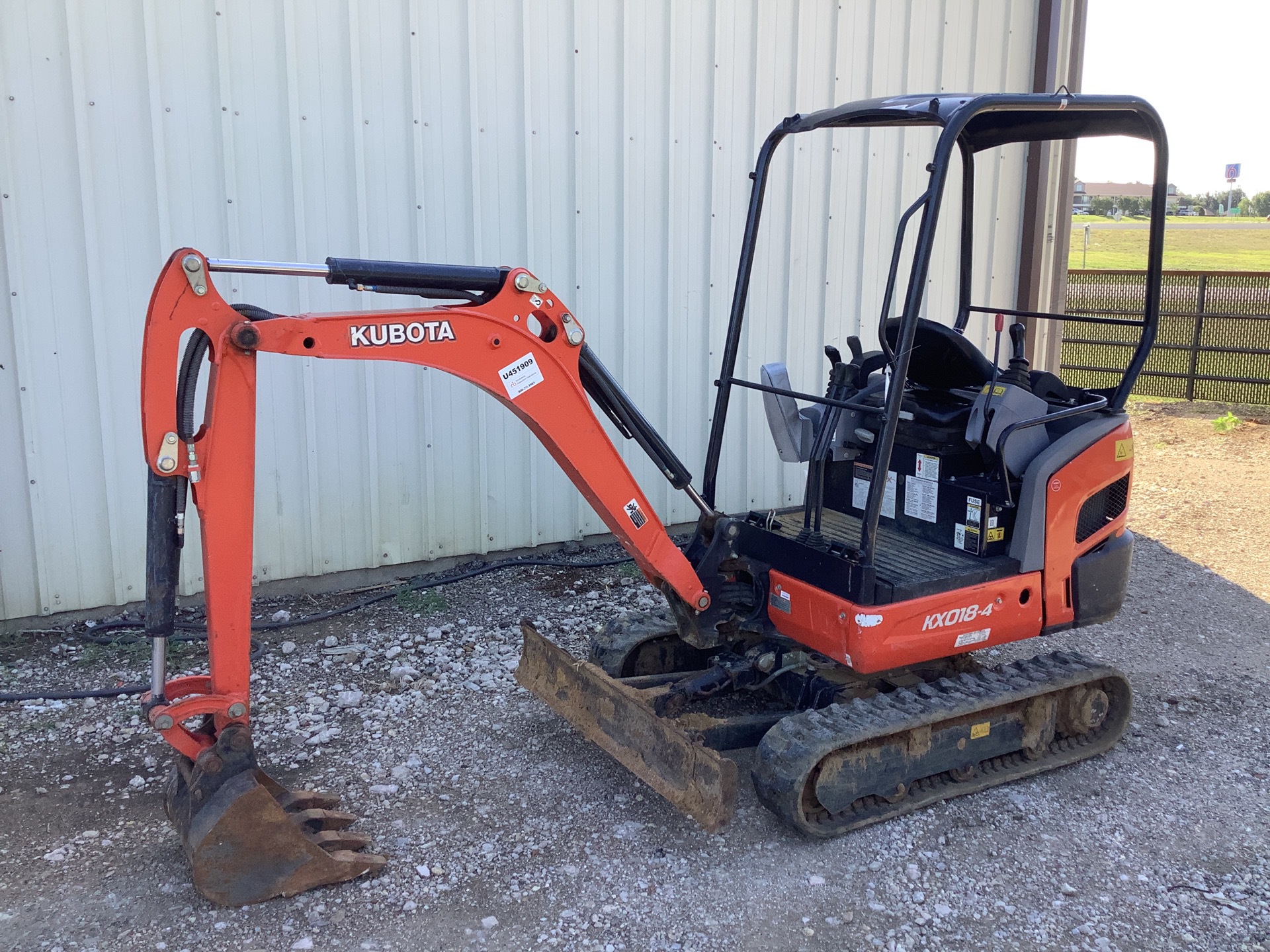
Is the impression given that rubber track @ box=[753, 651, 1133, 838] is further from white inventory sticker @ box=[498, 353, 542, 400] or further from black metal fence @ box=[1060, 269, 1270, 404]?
black metal fence @ box=[1060, 269, 1270, 404]

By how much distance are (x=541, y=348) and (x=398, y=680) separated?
7.20 ft

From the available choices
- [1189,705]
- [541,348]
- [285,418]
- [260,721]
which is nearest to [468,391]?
[285,418]

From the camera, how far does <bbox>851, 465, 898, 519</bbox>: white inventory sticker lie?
15.4ft

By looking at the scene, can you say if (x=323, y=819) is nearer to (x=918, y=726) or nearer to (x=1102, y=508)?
(x=918, y=726)

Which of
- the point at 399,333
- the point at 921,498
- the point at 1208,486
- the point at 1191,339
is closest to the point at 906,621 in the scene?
the point at 921,498

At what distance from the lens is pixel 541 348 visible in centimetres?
368

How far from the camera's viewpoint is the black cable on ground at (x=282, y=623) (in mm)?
4828

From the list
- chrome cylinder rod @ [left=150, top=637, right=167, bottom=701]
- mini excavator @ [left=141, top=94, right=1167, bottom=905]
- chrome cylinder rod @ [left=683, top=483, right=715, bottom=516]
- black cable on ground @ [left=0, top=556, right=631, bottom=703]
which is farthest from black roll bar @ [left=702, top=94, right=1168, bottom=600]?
black cable on ground @ [left=0, top=556, right=631, bottom=703]

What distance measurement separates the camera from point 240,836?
3.32 metres

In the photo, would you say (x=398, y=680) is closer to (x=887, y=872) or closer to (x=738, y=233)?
(x=887, y=872)

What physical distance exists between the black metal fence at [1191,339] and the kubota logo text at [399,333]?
10.5 meters

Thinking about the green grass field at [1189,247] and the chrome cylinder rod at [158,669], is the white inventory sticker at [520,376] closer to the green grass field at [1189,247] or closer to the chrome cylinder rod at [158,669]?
the chrome cylinder rod at [158,669]

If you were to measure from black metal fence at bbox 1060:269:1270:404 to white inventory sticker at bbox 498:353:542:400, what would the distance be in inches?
403

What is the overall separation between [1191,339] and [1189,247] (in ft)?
69.5
